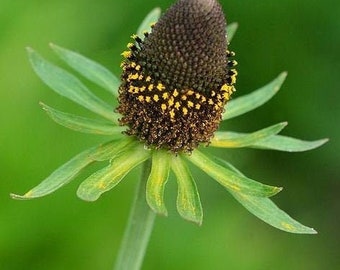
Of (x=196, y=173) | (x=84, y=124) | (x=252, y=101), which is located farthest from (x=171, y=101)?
(x=196, y=173)

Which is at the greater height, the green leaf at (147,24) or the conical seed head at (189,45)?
the green leaf at (147,24)

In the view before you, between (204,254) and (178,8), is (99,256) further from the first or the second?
(178,8)

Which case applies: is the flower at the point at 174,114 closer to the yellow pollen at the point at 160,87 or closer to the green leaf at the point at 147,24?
the yellow pollen at the point at 160,87

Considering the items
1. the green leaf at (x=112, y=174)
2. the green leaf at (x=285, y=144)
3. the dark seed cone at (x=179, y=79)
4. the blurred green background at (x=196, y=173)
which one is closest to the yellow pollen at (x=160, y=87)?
the dark seed cone at (x=179, y=79)

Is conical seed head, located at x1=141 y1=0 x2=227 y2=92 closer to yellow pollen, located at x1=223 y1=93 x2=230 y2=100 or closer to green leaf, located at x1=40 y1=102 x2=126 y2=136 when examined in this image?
yellow pollen, located at x1=223 y1=93 x2=230 y2=100

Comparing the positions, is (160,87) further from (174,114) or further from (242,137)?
(242,137)

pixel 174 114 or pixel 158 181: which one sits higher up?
pixel 174 114

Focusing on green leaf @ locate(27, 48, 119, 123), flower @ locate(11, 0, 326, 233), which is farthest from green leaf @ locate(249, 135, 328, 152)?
A: green leaf @ locate(27, 48, 119, 123)
